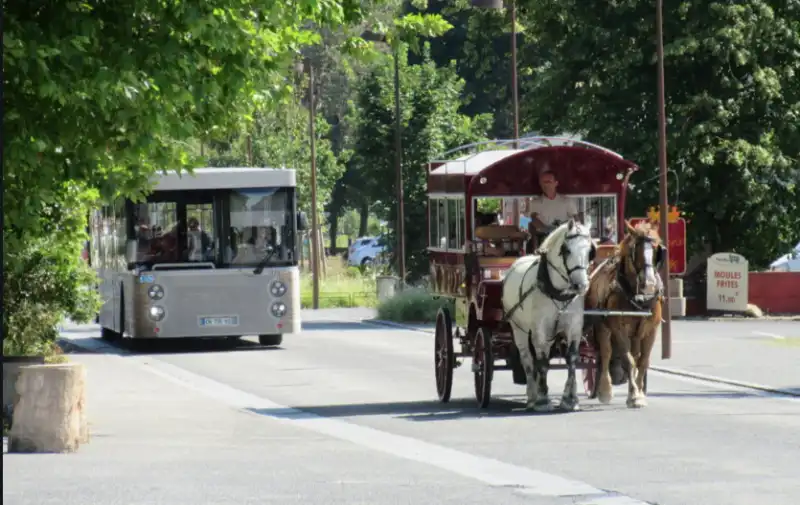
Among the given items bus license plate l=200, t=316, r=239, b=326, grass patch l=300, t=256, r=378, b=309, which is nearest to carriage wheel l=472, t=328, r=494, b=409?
bus license plate l=200, t=316, r=239, b=326

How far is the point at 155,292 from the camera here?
33.2 metres

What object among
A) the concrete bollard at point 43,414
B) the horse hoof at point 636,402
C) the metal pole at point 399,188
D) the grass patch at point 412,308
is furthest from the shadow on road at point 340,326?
the concrete bollard at point 43,414

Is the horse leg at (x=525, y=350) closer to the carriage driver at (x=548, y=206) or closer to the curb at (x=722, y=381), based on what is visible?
the carriage driver at (x=548, y=206)

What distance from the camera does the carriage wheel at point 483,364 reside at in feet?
66.3

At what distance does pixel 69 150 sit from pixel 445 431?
4.62m

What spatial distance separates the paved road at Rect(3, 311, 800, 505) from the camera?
13055 millimetres

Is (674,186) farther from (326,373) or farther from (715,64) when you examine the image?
(326,373)

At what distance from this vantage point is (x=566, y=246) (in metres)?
19.5

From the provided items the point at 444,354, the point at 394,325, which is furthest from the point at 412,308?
the point at 444,354

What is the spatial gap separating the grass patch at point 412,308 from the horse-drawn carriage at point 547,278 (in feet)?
75.8

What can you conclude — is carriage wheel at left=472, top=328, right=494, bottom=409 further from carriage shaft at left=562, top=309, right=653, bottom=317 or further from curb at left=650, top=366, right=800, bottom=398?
curb at left=650, top=366, right=800, bottom=398

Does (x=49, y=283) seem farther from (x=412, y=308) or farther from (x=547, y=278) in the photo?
(x=412, y=308)

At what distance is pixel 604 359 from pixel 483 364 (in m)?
1.28

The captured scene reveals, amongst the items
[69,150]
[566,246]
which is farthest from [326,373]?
[69,150]
